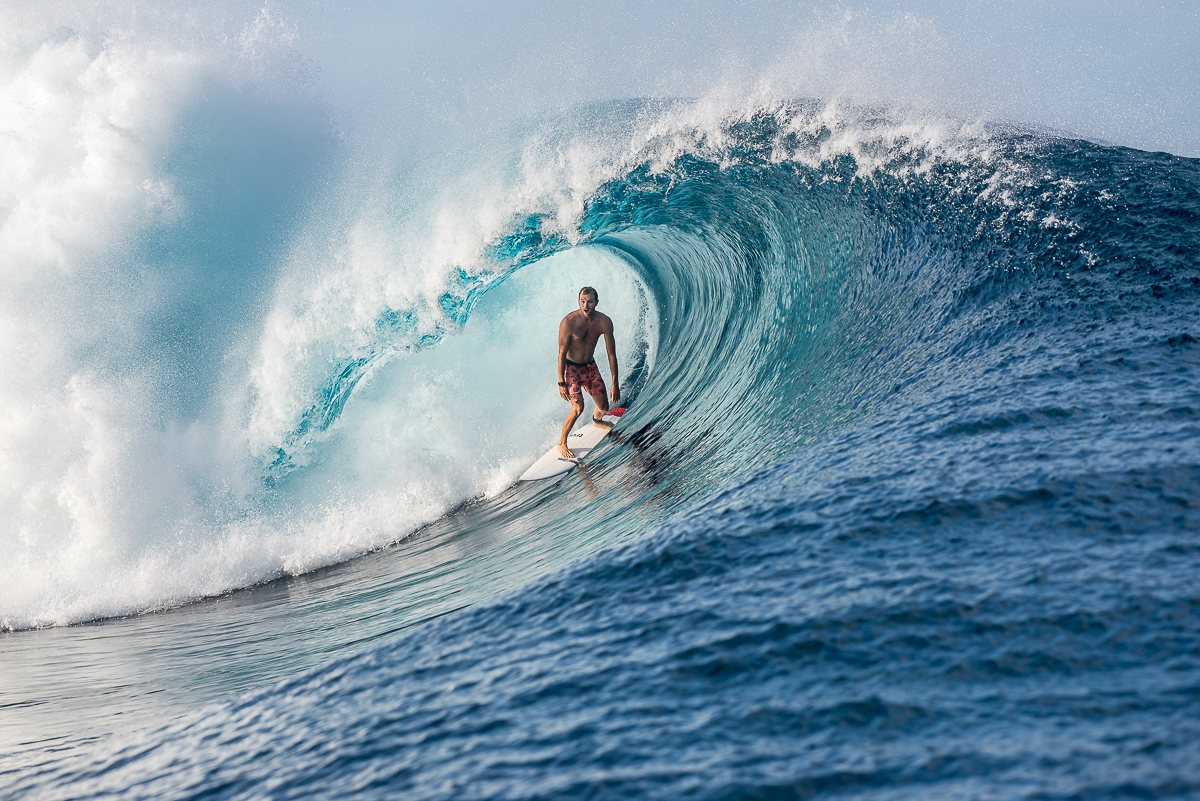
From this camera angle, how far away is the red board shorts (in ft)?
24.3

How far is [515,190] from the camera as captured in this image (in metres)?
8.37

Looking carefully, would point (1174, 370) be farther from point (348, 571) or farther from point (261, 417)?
point (261, 417)

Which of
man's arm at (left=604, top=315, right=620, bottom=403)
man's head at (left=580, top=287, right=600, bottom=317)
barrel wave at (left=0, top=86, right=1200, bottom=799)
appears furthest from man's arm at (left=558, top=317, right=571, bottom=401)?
barrel wave at (left=0, top=86, right=1200, bottom=799)

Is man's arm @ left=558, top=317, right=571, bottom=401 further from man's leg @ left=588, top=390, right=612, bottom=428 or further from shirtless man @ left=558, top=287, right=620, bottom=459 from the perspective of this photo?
man's leg @ left=588, top=390, right=612, bottom=428

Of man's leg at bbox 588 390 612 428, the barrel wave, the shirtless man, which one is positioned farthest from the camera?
man's leg at bbox 588 390 612 428

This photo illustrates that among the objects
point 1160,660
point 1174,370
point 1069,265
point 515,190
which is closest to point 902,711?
point 1160,660

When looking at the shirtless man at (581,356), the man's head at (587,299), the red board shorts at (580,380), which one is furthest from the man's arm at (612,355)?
the man's head at (587,299)

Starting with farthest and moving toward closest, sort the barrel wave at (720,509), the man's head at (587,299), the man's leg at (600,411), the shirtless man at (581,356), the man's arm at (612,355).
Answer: the man's leg at (600,411) < the man's arm at (612,355) < the shirtless man at (581,356) < the man's head at (587,299) < the barrel wave at (720,509)

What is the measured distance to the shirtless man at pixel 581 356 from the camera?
7.12 meters

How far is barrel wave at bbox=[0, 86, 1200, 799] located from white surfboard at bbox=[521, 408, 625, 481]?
0.26m

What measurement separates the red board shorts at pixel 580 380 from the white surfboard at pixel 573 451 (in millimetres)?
418

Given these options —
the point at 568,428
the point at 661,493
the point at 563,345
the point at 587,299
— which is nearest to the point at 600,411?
the point at 568,428

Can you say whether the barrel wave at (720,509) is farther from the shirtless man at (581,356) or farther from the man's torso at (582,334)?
the man's torso at (582,334)

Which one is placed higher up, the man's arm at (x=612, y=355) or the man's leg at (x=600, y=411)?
the man's arm at (x=612, y=355)
